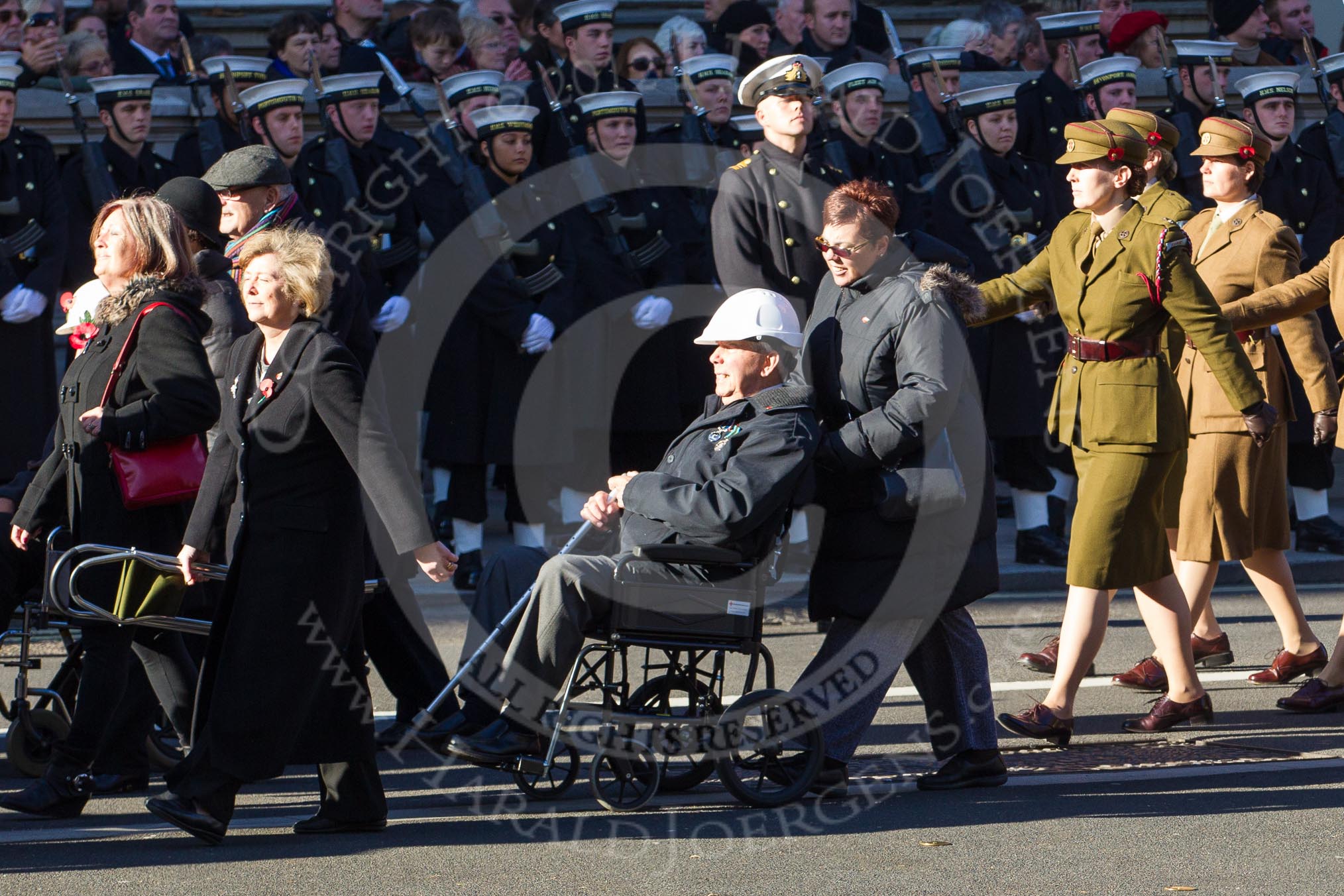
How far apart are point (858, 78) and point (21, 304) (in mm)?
4361

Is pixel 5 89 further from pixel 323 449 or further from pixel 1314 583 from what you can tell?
pixel 1314 583

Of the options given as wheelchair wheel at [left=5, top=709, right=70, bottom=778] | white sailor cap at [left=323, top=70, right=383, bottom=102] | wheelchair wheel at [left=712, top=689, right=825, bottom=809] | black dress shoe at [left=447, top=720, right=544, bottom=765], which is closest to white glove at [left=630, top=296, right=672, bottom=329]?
white sailor cap at [left=323, top=70, right=383, bottom=102]

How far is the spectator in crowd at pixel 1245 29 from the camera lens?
45.2ft

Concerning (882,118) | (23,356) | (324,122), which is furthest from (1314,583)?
(23,356)

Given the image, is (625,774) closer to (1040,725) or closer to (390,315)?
(1040,725)

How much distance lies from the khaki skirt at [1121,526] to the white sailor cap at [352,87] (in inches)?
188

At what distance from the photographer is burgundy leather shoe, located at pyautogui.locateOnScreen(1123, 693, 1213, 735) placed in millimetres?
6914

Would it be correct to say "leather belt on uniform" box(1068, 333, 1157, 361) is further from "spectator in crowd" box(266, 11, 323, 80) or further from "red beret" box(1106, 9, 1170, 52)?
"red beret" box(1106, 9, 1170, 52)

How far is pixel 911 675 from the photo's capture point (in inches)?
247

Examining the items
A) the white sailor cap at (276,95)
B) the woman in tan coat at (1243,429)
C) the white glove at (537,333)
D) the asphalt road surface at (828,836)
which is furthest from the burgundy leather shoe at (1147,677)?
the white sailor cap at (276,95)

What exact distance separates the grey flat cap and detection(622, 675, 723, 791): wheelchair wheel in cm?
197

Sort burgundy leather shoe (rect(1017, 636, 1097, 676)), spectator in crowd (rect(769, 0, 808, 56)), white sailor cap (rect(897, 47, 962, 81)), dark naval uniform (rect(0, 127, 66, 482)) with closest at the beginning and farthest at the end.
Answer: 1. burgundy leather shoe (rect(1017, 636, 1097, 676))
2. dark naval uniform (rect(0, 127, 66, 482))
3. white sailor cap (rect(897, 47, 962, 81))
4. spectator in crowd (rect(769, 0, 808, 56))

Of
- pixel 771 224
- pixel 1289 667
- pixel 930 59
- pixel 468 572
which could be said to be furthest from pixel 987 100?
pixel 1289 667

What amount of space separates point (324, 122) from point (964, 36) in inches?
169
